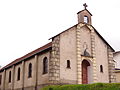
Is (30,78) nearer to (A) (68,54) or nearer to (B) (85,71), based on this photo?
(A) (68,54)

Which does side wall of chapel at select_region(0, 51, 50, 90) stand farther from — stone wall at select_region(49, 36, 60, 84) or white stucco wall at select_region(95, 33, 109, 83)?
white stucco wall at select_region(95, 33, 109, 83)

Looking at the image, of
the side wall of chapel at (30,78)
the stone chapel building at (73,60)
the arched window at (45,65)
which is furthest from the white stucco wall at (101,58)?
the side wall of chapel at (30,78)

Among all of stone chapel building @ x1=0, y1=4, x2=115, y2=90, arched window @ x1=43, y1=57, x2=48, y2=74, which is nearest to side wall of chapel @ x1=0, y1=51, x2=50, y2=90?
stone chapel building @ x1=0, y1=4, x2=115, y2=90

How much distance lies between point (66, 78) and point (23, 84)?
25.4 feet

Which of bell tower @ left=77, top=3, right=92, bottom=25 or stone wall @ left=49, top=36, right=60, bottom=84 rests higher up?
bell tower @ left=77, top=3, right=92, bottom=25

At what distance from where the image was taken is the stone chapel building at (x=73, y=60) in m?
21.8

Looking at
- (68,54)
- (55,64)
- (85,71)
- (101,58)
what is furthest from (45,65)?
Result: (101,58)

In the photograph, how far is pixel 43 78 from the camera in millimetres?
22609

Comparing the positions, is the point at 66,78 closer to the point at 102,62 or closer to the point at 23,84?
the point at 102,62

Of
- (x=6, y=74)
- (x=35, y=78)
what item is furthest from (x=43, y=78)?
(x=6, y=74)

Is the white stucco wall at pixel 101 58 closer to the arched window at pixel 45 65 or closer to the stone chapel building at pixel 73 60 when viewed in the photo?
the stone chapel building at pixel 73 60

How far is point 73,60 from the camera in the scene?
22.8 m

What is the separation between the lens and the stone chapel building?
2181 cm

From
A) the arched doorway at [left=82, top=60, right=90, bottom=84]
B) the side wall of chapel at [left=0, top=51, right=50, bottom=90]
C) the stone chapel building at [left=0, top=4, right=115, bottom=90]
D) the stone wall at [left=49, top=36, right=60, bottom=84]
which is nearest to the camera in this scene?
the stone wall at [left=49, top=36, right=60, bottom=84]
